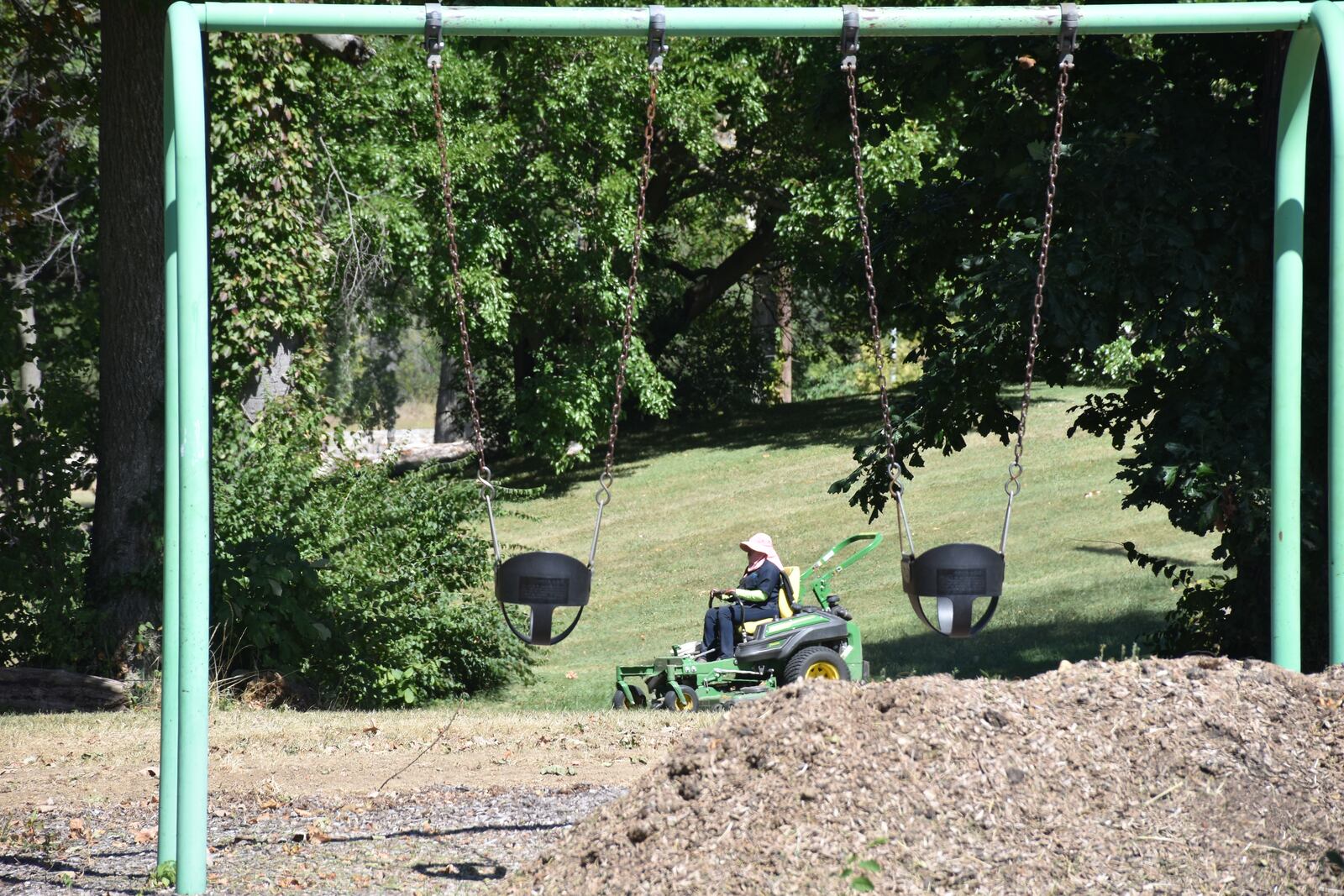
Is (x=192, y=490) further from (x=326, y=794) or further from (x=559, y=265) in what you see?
(x=559, y=265)

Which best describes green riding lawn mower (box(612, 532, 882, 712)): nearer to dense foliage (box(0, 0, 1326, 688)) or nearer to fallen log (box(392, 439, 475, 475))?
dense foliage (box(0, 0, 1326, 688))

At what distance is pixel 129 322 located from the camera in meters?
9.03

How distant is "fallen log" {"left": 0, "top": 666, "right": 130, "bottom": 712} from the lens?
8883 mm

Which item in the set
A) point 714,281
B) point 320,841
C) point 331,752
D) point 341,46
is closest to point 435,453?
point 714,281

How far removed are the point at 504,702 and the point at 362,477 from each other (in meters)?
2.33

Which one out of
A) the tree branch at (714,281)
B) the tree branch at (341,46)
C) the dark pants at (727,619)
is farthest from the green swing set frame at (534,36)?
the tree branch at (714,281)

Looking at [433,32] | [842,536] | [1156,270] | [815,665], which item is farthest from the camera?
[842,536]

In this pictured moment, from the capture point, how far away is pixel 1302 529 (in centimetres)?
655

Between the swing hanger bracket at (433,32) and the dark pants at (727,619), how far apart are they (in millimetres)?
5329

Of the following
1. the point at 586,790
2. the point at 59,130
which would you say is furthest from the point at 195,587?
the point at 59,130

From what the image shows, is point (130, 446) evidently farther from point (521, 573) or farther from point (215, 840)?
point (521, 573)

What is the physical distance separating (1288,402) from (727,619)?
4.95 m

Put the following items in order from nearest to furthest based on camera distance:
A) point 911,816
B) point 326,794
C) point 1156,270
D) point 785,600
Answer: point 911,816 < point 326,794 < point 1156,270 < point 785,600

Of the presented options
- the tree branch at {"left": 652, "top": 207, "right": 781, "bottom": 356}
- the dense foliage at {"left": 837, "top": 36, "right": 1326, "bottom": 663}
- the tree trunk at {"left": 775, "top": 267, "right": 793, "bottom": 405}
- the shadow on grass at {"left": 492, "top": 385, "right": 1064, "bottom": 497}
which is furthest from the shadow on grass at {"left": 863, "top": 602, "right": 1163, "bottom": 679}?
the tree trunk at {"left": 775, "top": 267, "right": 793, "bottom": 405}
